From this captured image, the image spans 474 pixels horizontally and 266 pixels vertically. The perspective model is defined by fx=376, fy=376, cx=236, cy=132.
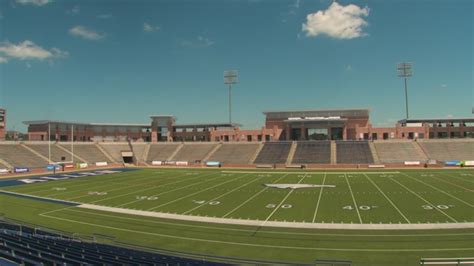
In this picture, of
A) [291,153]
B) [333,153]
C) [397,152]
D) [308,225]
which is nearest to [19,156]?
[291,153]

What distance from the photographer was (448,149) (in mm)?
66062

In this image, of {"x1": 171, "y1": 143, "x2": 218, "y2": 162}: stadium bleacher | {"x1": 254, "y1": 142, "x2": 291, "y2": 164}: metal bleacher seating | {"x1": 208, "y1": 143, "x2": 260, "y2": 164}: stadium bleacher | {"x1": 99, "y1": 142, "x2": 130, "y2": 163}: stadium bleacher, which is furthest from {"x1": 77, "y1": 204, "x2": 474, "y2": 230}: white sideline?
{"x1": 99, "y1": 142, "x2": 130, "y2": 163}: stadium bleacher

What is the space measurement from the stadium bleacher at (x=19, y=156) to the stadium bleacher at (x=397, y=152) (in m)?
57.9

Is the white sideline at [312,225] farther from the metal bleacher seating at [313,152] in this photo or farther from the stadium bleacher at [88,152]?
the stadium bleacher at [88,152]

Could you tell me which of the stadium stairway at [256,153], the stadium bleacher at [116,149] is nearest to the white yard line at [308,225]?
the stadium stairway at [256,153]

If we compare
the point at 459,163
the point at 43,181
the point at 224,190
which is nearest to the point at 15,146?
the point at 43,181

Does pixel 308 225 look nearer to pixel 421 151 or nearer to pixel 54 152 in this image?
pixel 421 151

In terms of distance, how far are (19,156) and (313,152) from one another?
2021 inches

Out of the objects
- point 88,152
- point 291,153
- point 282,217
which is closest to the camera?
point 282,217

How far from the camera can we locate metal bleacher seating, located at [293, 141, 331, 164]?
66562 millimetres

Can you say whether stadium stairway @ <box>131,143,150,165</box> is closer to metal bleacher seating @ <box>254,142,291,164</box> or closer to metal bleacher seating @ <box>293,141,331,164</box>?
metal bleacher seating @ <box>254,142,291,164</box>

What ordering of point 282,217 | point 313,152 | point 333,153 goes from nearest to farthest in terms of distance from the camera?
1. point 282,217
2. point 333,153
3. point 313,152

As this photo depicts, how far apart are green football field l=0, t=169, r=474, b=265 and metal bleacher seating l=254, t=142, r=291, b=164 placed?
28.5 m

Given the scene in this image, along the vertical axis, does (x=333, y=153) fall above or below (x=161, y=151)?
below
